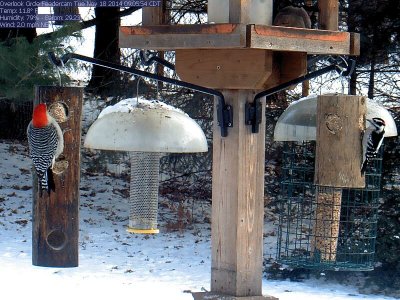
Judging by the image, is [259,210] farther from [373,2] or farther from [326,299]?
[373,2]

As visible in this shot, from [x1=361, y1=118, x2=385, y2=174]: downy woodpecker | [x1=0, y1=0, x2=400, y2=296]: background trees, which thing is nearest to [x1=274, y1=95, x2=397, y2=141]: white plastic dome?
[x1=361, y1=118, x2=385, y2=174]: downy woodpecker

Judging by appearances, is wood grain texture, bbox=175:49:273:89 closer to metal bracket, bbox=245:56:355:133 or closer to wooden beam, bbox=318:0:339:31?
metal bracket, bbox=245:56:355:133

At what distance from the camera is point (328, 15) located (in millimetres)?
4113

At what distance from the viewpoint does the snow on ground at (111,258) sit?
6.95m

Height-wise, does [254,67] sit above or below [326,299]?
above

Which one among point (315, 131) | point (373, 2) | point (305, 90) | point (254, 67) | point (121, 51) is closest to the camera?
point (254, 67)

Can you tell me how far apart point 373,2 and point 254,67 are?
15.3ft

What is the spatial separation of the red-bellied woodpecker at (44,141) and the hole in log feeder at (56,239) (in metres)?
0.38

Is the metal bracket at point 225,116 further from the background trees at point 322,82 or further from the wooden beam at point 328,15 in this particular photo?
the background trees at point 322,82

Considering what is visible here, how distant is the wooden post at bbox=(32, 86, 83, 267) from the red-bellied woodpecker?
10cm

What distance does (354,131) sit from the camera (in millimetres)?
3943

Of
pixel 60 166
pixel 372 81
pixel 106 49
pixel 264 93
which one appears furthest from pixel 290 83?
pixel 106 49

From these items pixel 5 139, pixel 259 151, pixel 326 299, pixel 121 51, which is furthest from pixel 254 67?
pixel 5 139

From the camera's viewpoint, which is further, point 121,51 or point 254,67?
point 121,51
